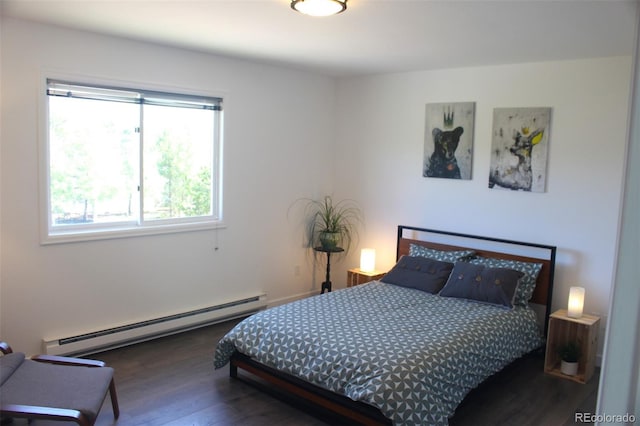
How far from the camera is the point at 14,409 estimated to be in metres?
2.48

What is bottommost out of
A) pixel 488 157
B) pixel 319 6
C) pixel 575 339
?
pixel 575 339

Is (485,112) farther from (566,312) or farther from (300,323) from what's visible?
(300,323)

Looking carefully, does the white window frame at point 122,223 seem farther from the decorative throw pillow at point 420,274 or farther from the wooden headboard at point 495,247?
the wooden headboard at point 495,247

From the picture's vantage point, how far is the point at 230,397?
345 centimetres

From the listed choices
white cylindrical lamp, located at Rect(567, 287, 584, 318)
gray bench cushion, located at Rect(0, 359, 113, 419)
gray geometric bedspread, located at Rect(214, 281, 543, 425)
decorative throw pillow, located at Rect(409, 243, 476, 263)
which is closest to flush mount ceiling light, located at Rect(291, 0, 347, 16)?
gray geometric bedspread, located at Rect(214, 281, 543, 425)

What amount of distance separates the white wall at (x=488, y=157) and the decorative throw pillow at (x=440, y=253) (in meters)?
0.25

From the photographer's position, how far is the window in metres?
3.90

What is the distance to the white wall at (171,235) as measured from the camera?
3623 mm

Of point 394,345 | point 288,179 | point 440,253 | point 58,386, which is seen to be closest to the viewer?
point 58,386

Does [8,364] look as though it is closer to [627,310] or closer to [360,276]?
[627,310]

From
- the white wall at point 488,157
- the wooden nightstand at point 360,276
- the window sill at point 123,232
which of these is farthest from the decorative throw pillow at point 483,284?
the window sill at point 123,232

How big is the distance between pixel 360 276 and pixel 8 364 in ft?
10.5

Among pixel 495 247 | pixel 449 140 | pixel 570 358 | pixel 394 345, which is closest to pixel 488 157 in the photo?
pixel 449 140

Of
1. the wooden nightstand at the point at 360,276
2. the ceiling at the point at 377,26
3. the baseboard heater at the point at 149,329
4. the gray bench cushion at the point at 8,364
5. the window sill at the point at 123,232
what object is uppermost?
the ceiling at the point at 377,26
